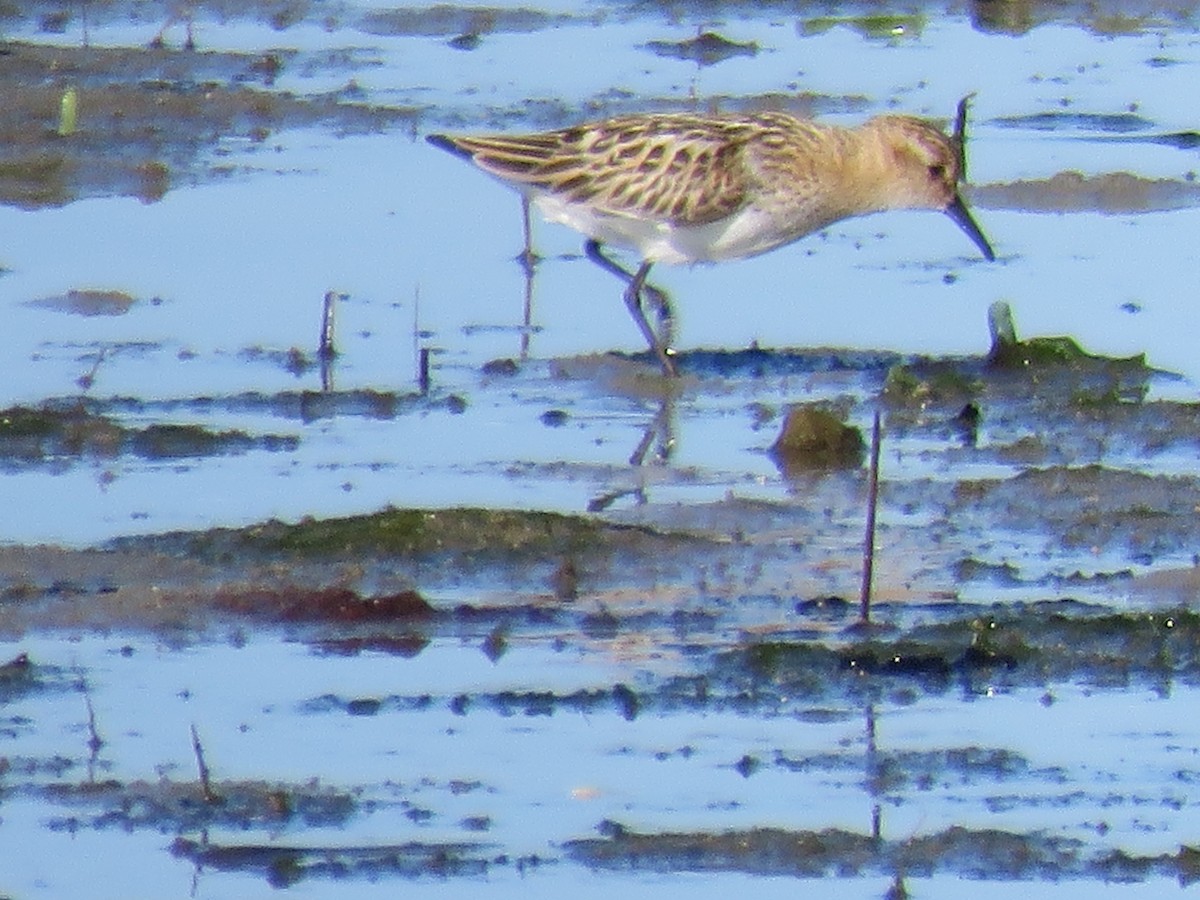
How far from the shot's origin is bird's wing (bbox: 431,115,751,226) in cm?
979

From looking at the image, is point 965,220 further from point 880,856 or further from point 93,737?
point 880,856

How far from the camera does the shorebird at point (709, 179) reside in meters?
9.82

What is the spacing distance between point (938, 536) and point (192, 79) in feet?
22.3

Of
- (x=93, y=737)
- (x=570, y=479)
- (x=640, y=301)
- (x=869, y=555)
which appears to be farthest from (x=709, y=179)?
(x=93, y=737)

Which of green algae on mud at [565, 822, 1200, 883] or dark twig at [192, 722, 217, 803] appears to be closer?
green algae on mud at [565, 822, 1200, 883]

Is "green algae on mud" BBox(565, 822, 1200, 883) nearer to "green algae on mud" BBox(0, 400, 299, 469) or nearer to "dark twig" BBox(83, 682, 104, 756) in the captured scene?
"dark twig" BBox(83, 682, 104, 756)

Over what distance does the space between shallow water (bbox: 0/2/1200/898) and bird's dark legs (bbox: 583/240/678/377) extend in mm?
80

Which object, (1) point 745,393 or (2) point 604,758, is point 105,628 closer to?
(2) point 604,758

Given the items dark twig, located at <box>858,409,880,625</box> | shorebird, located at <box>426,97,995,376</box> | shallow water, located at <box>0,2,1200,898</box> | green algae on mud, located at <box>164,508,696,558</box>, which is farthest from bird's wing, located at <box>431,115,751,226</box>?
dark twig, located at <box>858,409,880,625</box>

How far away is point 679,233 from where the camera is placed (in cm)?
983

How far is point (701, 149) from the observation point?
9.89 metres

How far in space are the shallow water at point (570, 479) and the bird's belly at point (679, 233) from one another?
11.2 inches

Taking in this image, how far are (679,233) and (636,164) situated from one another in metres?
0.27

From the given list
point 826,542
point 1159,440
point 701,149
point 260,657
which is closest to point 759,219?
point 701,149
